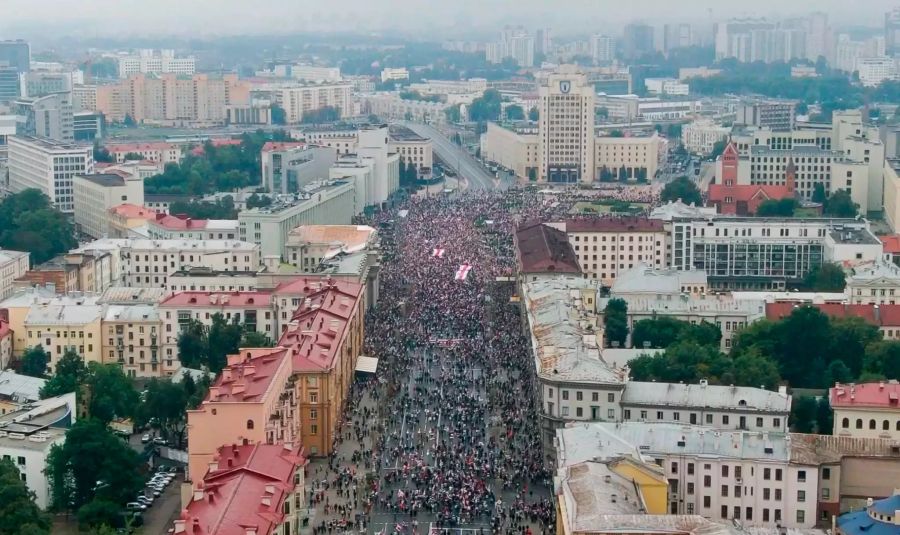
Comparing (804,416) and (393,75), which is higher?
(393,75)

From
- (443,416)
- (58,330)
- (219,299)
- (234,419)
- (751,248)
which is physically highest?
(234,419)

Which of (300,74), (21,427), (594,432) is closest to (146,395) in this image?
(21,427)

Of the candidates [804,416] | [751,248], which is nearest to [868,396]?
[804,416]

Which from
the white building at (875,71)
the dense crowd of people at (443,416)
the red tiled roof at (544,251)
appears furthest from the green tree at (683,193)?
the white building at (875,71)

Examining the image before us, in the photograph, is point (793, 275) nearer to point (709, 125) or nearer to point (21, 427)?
point (21, 427)

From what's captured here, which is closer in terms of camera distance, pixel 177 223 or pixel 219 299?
pixel 219 299

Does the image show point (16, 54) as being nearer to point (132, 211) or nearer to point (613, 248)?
point (132, 211)
